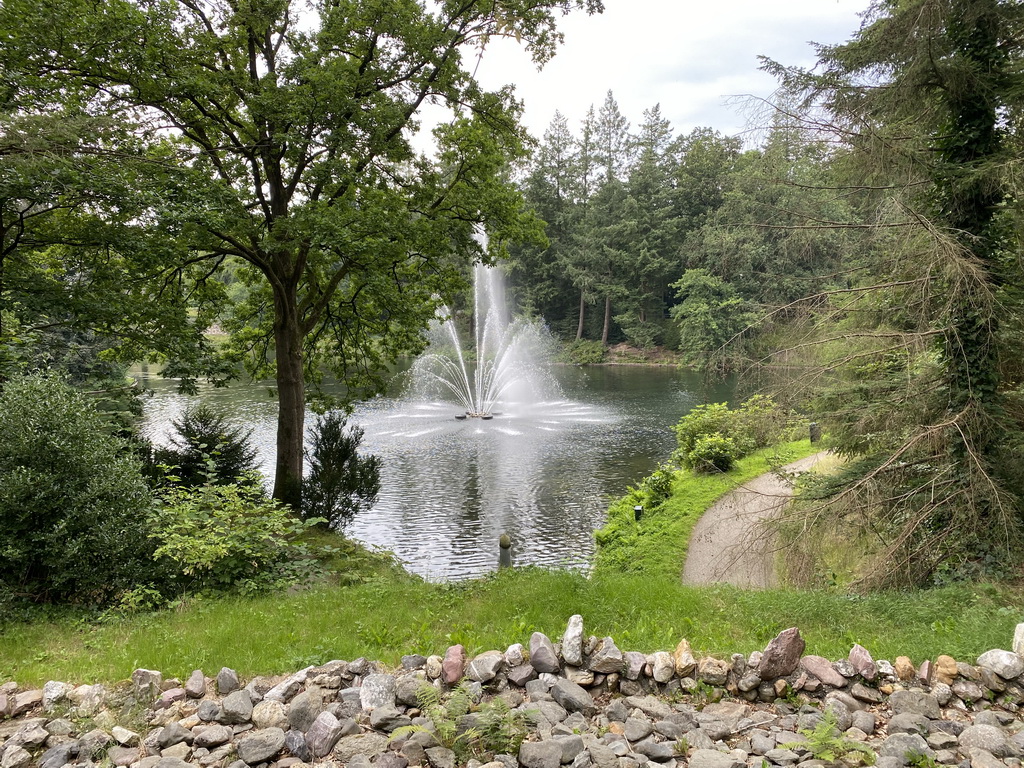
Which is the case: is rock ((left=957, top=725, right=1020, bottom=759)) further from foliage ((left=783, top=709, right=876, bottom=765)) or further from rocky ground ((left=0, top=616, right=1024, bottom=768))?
foliage ((left=783, top=709, right=876, bottom=765))

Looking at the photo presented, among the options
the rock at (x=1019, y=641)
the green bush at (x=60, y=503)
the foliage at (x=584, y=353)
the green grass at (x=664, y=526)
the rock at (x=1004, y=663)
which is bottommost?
the green grass at (x=664, y=526)

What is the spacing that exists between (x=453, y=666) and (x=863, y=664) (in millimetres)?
2707

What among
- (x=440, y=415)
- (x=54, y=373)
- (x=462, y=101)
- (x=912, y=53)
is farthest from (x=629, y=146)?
(x=54, y=373)

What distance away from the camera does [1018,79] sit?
6012 millimetres

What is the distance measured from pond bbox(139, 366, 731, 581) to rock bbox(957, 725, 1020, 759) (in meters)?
4.67

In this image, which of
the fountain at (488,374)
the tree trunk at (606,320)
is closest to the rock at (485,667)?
the fountain at (488,374)

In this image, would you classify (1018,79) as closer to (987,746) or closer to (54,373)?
(987,746)

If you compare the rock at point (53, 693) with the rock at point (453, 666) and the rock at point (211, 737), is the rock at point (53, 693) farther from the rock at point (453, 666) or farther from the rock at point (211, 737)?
the rock at point (453, 666)

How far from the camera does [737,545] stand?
21.7 feet

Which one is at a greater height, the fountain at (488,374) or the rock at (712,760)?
the fountain at (488,374)

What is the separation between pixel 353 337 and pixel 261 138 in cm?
430

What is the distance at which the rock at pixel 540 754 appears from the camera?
3.06m

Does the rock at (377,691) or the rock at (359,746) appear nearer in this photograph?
the rock at (359,746)

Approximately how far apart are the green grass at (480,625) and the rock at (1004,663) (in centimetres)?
33
